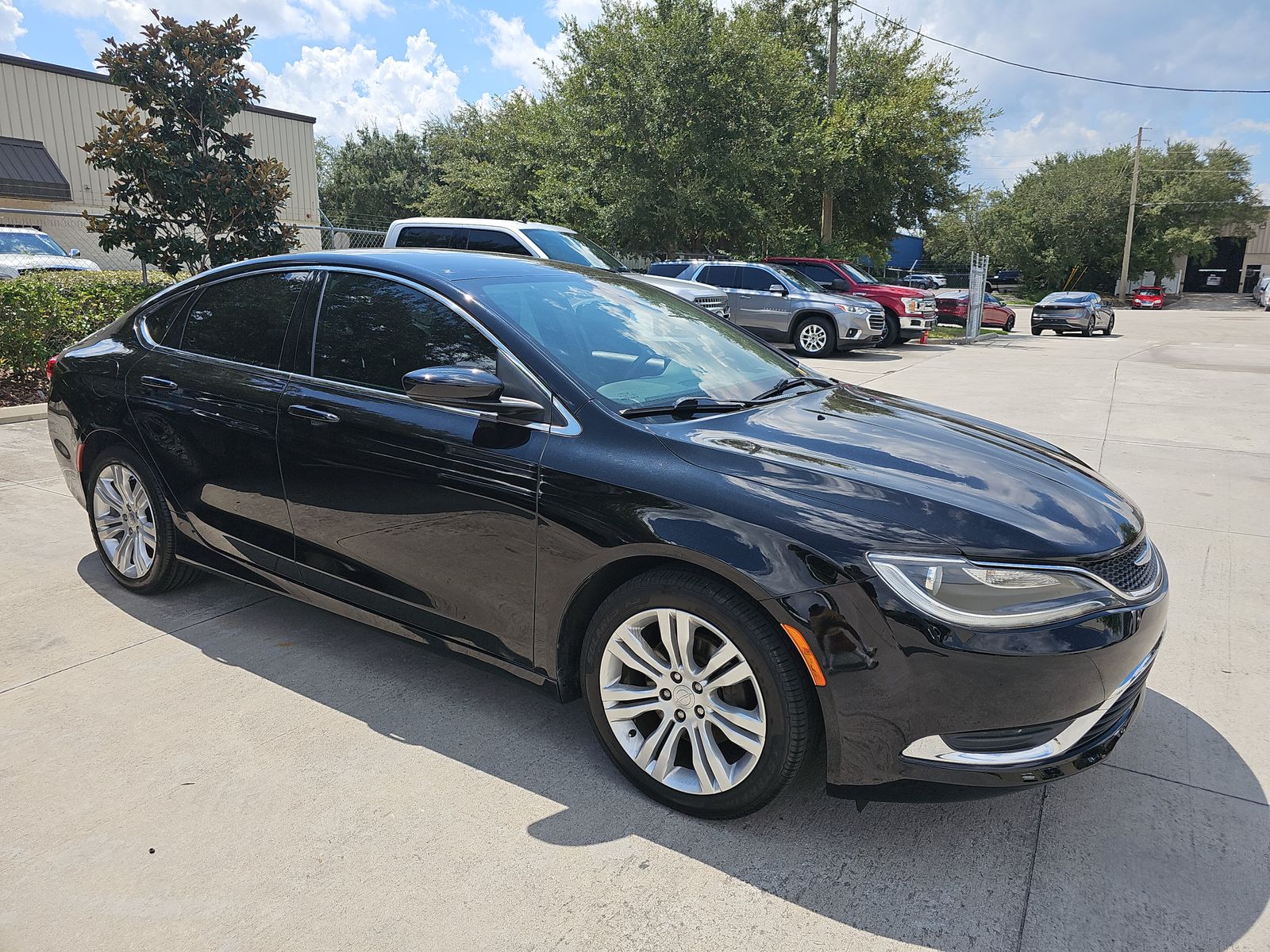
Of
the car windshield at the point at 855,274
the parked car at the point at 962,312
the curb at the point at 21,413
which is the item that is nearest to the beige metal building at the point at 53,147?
the car windshield at the point at 855,274

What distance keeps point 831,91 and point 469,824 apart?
85.6ft

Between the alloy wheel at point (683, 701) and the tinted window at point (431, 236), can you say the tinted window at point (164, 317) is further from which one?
the tinted window at point (431, 236)

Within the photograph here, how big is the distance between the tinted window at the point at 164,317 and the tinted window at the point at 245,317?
12cm

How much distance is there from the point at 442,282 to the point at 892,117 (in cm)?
2362

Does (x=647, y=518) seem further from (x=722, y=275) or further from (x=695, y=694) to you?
(x=722, y=275)

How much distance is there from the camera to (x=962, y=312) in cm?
2759

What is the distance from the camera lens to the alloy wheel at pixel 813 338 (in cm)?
1686

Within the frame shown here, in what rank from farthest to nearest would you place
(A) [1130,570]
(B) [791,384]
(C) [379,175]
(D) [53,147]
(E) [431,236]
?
(C) [379,175] < (D) [53,147] < (E) [431,236] < (B) [791,384] < (A) [1130,570]

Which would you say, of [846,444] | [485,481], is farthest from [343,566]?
[846,444]

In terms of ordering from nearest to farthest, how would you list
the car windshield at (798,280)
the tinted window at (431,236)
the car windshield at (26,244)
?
1. the tinted window at (431,236)
2. the car windshield at (26,244)
3. the car windshield at (798,280)

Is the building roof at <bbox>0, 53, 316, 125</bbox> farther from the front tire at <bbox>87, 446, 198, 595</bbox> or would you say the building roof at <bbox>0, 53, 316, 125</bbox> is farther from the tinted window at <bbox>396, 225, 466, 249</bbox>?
the front tire at <bbox>87, 446, 198, 595</bbox>

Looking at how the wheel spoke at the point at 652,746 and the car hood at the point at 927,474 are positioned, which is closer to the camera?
the car hood at the point at 927,474

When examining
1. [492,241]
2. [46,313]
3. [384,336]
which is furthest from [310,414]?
[492,241]

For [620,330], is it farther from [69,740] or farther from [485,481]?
[69,740]
